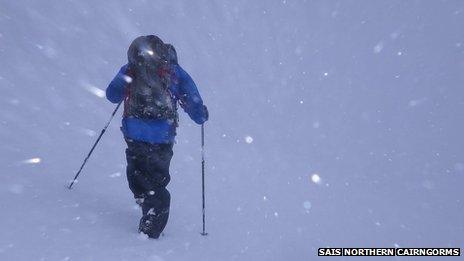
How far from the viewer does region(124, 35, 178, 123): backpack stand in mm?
3779

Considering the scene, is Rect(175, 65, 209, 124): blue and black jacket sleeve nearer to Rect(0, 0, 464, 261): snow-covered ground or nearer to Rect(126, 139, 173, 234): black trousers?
Rect(126, 139, 173, 234): black trousers

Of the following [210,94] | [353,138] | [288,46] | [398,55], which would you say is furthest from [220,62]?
[398,55]

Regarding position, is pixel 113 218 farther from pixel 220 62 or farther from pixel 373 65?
pixel 373 65

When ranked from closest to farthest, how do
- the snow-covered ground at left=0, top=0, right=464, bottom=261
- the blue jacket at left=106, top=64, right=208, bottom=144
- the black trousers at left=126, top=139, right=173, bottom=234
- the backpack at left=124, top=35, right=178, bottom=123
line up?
the backpack at left=124, top=35, right=178, bottom=123
the blue jacket at left=106, top=64, right=208, bottom=144
the black trousers at left=126, top=139, right=173, bottom=234
the snow-covered ground at left=0, top=0, right=464, bottom=261

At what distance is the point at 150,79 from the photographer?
3824mm

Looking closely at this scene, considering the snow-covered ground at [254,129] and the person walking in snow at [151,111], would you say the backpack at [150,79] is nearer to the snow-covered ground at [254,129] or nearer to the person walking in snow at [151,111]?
the person walking in snow at [151,111]

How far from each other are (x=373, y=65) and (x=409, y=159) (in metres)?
6.27

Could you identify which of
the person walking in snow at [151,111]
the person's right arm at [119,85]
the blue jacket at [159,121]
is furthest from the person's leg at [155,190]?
the person's right arm at [119,85]

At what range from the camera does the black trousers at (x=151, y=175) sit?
4059 mm

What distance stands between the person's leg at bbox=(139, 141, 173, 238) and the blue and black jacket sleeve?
39 centimetres

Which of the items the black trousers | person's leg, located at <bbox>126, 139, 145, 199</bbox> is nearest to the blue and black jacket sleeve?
the black trousers

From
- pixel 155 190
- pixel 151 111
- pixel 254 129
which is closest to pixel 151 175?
pixel 155 190

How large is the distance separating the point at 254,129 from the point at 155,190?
978 centimetres

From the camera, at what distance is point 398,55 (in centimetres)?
2139
